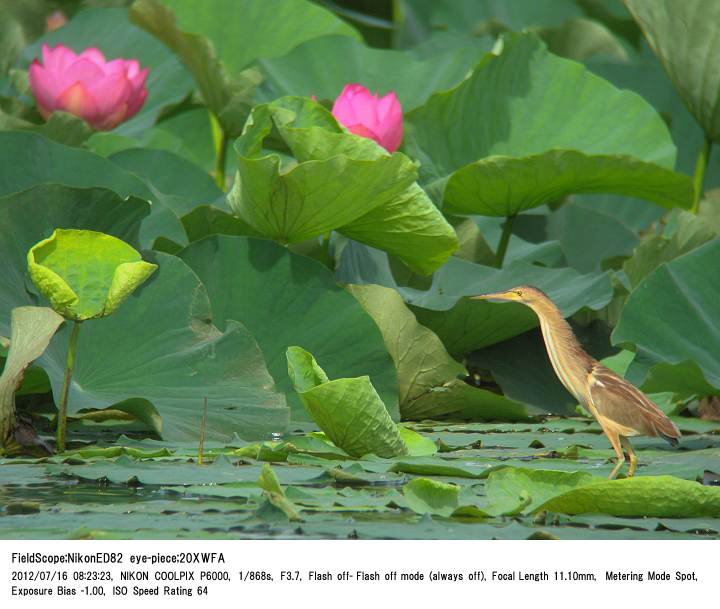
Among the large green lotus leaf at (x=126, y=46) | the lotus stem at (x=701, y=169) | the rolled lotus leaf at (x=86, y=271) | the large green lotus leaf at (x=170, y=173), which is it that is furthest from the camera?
the large green lotus leaf at (x=126, y=46)

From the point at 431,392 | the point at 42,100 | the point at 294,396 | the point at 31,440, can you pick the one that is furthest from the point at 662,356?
the point at 42,100

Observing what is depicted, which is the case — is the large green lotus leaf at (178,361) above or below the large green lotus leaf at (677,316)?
below

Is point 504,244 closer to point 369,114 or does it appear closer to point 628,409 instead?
point 369,114

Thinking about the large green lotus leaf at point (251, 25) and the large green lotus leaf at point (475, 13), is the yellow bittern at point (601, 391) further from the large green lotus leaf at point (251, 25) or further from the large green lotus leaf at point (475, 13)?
the large green lotus leaf at point (475, 13)

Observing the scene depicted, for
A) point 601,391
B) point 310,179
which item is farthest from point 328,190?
point 601,391

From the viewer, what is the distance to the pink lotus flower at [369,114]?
3.01m

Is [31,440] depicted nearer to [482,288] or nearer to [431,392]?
[431,392]

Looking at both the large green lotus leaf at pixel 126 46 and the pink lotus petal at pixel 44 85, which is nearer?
the pink lotus petal at pixel 44 85

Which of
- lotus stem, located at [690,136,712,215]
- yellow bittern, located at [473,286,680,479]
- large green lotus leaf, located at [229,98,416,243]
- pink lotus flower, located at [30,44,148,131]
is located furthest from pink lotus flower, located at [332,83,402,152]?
lotus stem, located at [690,136,712,215]

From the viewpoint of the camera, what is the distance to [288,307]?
2668 mm

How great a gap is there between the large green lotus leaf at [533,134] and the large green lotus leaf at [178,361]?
2.70 ft

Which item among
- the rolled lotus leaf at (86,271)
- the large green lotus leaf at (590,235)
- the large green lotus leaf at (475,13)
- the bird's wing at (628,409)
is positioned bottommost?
the large green lotus leaf at (475,13)

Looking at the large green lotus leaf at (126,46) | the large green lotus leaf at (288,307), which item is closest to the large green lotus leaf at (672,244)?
the large green lotus leaf at (288,307)

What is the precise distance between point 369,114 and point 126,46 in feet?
4.93
